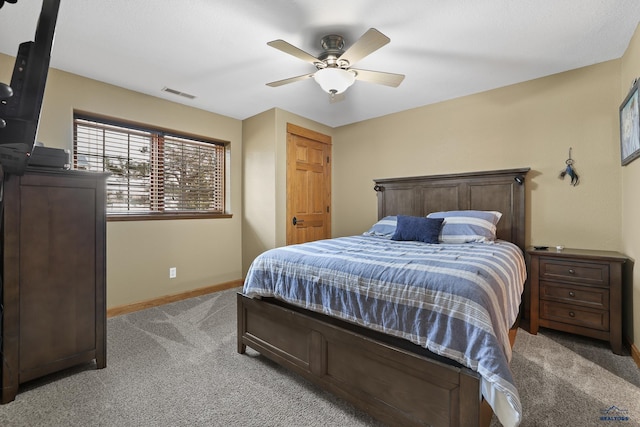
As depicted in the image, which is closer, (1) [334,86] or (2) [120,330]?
(1) [334,86]

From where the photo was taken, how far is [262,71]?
9.50 feet

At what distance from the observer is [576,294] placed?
8.20 ft

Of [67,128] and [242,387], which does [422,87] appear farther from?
[67,128]

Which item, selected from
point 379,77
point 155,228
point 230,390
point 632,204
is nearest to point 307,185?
point 155,228

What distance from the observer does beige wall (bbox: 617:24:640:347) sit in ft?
7.21

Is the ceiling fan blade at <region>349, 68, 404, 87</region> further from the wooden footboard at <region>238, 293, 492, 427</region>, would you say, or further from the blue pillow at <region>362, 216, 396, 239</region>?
the wooden footboard at <region>238, 293, 492, 427</region>

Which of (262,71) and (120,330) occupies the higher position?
(262,71)

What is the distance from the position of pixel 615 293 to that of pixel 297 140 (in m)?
3.67

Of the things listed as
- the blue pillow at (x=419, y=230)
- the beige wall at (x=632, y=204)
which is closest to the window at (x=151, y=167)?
the blue pillow at (x=419, y=230)

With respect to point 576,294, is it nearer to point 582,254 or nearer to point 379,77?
point 582,254

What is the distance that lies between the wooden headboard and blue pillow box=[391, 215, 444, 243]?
609 mm

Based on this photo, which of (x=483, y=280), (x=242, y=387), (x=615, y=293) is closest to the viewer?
(x=483, y=280)

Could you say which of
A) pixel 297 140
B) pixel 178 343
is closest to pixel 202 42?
pixel 297 140

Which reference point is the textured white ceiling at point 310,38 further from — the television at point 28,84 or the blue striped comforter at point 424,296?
the blue striped comforter at point 424,296
